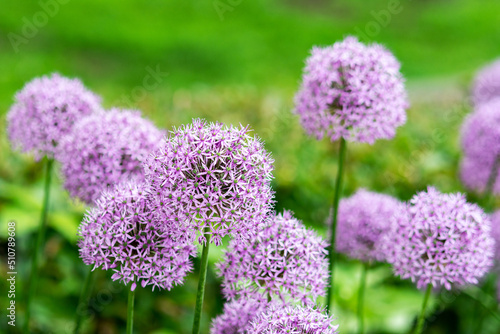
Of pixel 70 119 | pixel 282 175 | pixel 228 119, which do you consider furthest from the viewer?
pixel 228 119

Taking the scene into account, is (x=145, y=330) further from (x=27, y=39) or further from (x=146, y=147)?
(x=27, y=39)

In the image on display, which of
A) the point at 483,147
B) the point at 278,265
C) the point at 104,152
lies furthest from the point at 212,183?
the point at 483,147

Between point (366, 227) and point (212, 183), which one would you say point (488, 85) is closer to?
point (366, 227)

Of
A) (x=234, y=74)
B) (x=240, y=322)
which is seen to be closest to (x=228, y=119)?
→ (x=240, y=322)

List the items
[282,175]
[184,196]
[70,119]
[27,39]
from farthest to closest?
[27,39] < [282,175] < [70,119] < [184,196]

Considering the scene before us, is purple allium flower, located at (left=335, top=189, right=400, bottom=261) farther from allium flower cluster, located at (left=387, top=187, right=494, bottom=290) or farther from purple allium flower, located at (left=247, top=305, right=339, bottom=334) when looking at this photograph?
purple allium flower, located at (left=247, top=305, right=339, bottom=334)

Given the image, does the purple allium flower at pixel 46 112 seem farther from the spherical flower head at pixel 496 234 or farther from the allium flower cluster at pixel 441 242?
the spherical flower head at pixel 496 234

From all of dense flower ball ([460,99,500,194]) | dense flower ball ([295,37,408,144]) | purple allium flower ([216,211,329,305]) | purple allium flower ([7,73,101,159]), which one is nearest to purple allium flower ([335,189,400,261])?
dense flower ball ([295,37,408,144])
